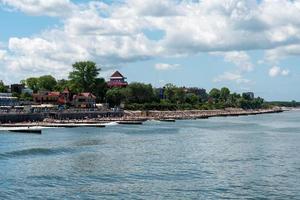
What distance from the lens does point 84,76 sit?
185m

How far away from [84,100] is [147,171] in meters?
131

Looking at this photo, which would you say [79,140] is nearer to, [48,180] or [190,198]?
[48,180]

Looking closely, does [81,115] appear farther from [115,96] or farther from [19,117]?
[115,96]

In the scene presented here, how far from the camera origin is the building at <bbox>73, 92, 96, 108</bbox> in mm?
169350

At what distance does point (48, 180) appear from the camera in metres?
37.5

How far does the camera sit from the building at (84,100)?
6667 inches

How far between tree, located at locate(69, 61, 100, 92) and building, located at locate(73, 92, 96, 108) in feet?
34.1

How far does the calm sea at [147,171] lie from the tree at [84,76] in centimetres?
11774

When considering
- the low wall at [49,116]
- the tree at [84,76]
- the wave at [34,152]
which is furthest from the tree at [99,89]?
the wave at [34,152]

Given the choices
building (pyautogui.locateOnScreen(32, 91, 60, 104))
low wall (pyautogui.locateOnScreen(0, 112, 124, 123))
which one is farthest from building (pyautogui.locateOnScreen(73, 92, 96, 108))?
low wall (pyautogui.locateOnScreen(0, 112, 124, 123))

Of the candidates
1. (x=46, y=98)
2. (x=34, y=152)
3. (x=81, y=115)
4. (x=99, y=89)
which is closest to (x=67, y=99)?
(x=46, y=98)

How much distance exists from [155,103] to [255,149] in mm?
135476

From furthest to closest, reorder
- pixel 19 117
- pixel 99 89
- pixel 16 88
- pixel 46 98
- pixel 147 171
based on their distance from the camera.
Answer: pixel 16 88, pixel 99 89, pixel 46 98, pixel 19 117, pixel 147 171

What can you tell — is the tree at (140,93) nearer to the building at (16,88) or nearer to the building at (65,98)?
the building at (65,98)
